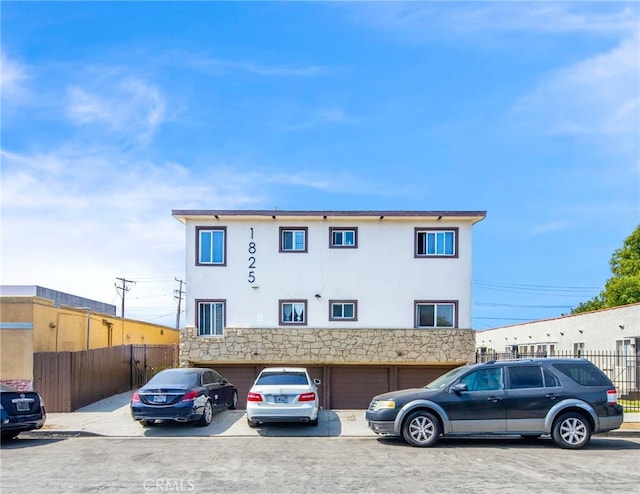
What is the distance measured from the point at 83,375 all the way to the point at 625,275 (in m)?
33.5

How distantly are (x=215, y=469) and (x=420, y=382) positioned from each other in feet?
38.0

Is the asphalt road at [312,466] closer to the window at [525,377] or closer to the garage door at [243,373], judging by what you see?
the window at [525,377]

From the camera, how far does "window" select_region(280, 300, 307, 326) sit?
68.2ft

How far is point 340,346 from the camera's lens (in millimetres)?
20312

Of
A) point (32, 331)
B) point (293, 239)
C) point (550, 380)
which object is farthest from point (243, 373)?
point (550, 380)

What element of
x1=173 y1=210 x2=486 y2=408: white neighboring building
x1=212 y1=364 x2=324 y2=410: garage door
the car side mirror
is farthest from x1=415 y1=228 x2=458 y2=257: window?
the car side mirror

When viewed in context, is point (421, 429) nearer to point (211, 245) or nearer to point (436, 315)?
point (436, 315)

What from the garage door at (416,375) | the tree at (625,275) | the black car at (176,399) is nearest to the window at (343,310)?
the garage door at (416,375)

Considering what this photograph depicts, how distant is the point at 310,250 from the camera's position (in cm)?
2097

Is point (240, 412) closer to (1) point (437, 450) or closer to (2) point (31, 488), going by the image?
(1) point (437, 450)

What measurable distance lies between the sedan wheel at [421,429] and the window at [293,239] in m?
9.30

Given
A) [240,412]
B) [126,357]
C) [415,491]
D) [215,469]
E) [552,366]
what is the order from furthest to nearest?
[126,357], [240,412], [552,366], [215,469], [415,491]

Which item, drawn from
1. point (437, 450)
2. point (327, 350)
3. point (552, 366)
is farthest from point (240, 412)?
point (552, 366)

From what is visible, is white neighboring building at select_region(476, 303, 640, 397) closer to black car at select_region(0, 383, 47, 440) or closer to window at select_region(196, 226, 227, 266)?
window at select_region(196, 226, 227, 266)
